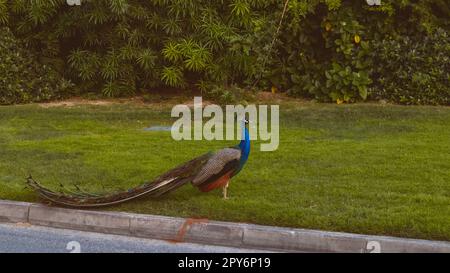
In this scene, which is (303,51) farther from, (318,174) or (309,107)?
(318,174)

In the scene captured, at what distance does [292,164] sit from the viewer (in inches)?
339

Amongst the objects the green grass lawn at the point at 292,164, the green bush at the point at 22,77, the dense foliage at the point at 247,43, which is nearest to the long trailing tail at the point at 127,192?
the green grass lawn at the point at 292,164

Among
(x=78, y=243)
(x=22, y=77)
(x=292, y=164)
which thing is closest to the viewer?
(x=78, y=243)

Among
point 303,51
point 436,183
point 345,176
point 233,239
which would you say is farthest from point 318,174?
point 303,51

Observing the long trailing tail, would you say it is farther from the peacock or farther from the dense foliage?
the dense foliage

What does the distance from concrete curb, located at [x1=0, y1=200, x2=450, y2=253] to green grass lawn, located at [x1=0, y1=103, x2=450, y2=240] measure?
0.20 meters

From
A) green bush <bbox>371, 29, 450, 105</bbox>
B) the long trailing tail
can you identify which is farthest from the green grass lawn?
green bush <bbox>371, 29, 450, 105</bbox>

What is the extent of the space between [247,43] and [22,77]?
13.3ft

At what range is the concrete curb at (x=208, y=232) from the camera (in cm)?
596

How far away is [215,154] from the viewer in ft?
23.1

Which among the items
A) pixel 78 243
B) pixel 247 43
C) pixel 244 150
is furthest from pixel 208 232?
pixel 247 43

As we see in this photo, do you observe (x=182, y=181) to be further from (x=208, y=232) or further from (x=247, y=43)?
(x=247, y=43)

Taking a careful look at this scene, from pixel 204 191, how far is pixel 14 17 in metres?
8.77

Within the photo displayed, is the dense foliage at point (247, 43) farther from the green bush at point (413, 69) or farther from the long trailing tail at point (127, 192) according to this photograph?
the long trailing tail at point (127, 192)
